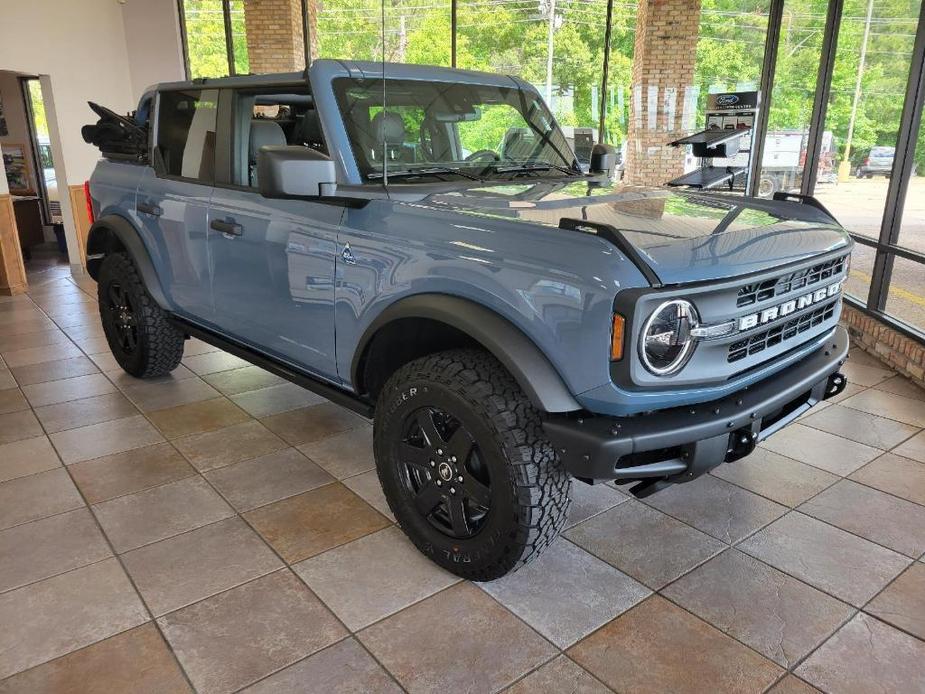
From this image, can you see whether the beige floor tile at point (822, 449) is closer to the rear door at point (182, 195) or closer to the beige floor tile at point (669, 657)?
the beige floor tile at point (669, 657)

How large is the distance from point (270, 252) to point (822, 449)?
275cm

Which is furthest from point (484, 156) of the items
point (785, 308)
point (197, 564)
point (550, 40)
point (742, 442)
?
point (550, 40)

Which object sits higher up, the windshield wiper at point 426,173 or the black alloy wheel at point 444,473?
the windshield wiper at point 426,173

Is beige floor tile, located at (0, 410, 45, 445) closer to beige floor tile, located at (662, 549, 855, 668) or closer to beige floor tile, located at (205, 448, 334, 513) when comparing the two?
beige floor tile, located at (205, 448, 334, 513)

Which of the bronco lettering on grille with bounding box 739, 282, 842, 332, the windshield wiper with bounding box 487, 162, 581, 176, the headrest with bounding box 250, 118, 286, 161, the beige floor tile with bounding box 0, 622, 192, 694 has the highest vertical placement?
the headrest with bounding box 250, 118, 286, 161

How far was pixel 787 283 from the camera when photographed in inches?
86.2

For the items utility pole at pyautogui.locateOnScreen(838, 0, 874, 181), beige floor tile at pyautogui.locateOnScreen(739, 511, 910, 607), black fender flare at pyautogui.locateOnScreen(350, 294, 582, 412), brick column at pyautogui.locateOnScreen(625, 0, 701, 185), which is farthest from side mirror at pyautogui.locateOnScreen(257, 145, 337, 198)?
brick column at pyautogui.locateOnScreen(625, 0, 701, 185)

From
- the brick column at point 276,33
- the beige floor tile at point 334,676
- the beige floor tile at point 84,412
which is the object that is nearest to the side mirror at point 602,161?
the beige floor tile at point 334,676

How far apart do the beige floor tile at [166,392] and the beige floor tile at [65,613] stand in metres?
1.65

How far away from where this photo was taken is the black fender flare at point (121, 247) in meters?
3.76

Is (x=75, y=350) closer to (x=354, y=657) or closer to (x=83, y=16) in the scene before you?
(x=354, y=657)

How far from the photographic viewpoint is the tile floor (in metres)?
1.98

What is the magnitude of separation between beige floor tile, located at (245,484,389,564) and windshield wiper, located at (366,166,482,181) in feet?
4.25

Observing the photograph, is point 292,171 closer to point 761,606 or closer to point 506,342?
point 506,342
